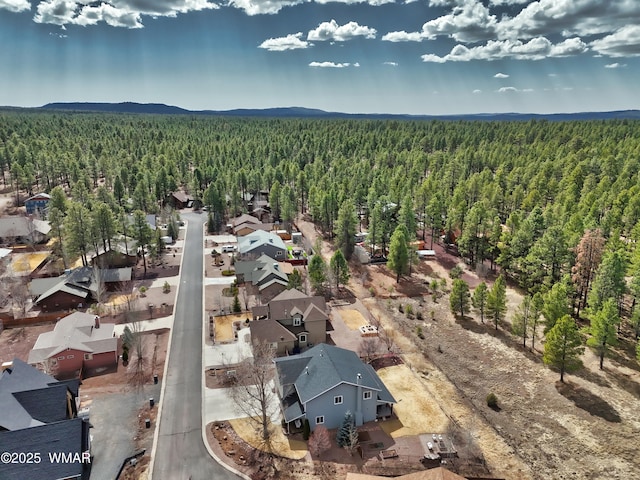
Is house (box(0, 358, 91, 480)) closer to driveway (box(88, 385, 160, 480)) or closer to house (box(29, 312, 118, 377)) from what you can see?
driveway (box(88, 385, 160, 480))

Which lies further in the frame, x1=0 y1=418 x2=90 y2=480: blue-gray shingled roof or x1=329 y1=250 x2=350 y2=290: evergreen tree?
x1=329 y1=250 x2=350 y2=290: evergreen tree

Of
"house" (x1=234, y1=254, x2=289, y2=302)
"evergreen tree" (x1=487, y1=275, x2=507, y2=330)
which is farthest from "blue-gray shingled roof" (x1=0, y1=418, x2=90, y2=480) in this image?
"evergreen tree" (x1=487, y1=275, x2=507, y2=330)

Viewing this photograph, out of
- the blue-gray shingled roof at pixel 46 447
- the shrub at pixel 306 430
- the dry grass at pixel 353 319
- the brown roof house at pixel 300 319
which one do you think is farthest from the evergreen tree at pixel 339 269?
the blue-gray shingled roof at pixel 46 447

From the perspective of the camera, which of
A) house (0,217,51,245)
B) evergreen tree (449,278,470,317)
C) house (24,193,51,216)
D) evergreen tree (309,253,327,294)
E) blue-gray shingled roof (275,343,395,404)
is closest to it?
blue-gray shingled roof (275,343,395,404)

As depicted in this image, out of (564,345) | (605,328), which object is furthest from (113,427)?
(605,328)

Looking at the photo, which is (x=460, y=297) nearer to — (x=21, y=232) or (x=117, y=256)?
(x=117, y=256)

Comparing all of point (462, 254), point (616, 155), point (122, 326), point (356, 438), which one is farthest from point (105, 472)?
point (616, 155)
